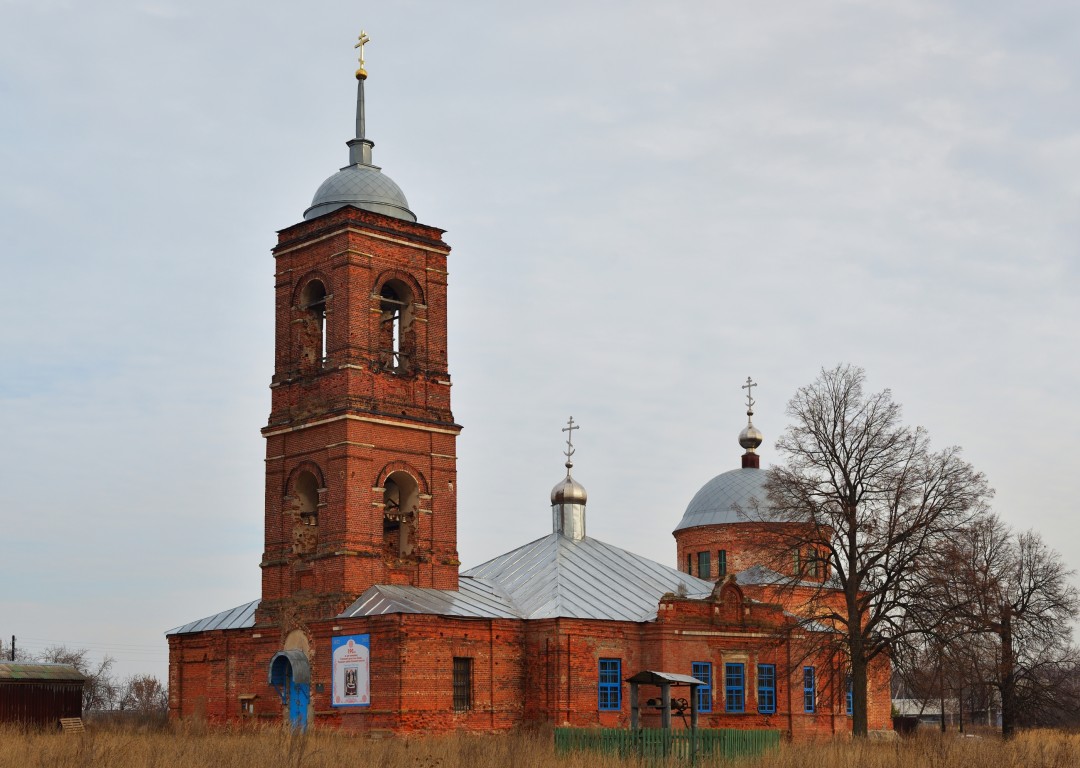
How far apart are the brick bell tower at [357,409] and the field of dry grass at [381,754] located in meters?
8.29

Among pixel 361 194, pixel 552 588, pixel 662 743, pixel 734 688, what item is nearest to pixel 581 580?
pixel 552 588

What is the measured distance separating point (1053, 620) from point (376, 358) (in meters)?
22.6

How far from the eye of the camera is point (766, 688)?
36.4m

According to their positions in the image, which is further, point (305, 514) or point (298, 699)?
point (305, 514)

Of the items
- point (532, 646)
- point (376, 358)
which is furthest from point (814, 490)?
point (376, 358)

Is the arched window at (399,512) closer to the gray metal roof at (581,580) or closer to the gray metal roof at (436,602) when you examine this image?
the gray metal roof at (436,602)

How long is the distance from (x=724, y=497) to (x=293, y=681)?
1874 cm

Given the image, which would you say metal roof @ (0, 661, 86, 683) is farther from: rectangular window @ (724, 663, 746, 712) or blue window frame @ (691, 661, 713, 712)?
rectangular window @ (724, 663, 746, 712)

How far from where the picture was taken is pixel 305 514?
33906 millimetres

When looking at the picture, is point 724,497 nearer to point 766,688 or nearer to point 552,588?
point 766,688

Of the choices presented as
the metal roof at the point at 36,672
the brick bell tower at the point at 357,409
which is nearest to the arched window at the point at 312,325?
the brick bell tower at the point at 357,409

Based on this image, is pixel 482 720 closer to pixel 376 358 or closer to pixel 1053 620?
pixel 376 358

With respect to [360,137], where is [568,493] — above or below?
below

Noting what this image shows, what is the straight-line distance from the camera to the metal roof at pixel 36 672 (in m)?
34.1
